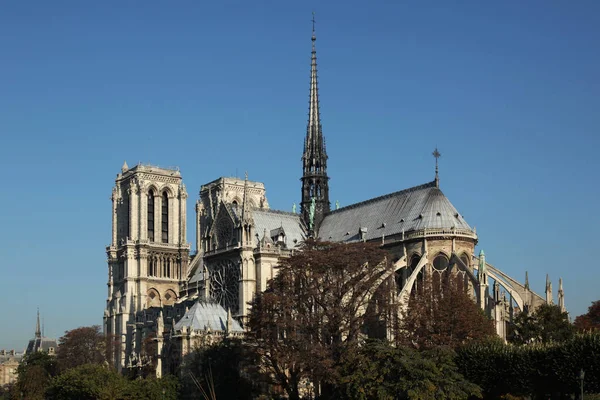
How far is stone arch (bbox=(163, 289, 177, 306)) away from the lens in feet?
419

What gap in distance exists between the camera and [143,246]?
420 feet

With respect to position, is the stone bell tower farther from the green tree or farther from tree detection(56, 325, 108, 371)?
the green tree

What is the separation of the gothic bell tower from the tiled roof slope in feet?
4.30

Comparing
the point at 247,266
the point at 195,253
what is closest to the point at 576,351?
the point at 247,266

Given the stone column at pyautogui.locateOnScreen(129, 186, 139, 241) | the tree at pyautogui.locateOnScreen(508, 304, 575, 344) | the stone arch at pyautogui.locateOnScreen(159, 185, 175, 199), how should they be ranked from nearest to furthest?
1. the tree at pyautogui.locateOnScreen(508, 304, 575, 344)
2. the stone column at pyautogui.locateOnScreen(129, 186, 139, 241)
3. the stone arch at pyautogui.locateOnScreen(159, 185, 175, 199)

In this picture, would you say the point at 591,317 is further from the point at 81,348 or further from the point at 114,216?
the point at 114,216

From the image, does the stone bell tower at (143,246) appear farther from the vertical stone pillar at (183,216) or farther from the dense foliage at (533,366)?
the dense foliage at (533,366)

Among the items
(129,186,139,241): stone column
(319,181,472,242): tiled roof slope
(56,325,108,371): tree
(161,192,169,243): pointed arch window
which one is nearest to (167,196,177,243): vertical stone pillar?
(161,192,169,243): pointed arch window

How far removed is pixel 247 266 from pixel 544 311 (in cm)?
2930

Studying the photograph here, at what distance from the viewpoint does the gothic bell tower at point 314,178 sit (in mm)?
103375

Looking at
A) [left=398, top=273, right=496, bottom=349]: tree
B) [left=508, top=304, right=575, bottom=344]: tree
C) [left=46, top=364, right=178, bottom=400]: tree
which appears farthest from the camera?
[left=508, top=304, right=575, bottom=344]: tree

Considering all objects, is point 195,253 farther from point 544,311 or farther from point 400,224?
point 544,311

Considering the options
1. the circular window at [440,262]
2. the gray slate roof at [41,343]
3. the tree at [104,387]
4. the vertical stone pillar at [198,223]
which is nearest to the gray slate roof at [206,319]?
the tree at [104,387]

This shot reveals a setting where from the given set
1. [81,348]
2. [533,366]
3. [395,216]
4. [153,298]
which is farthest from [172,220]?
[533,366]
